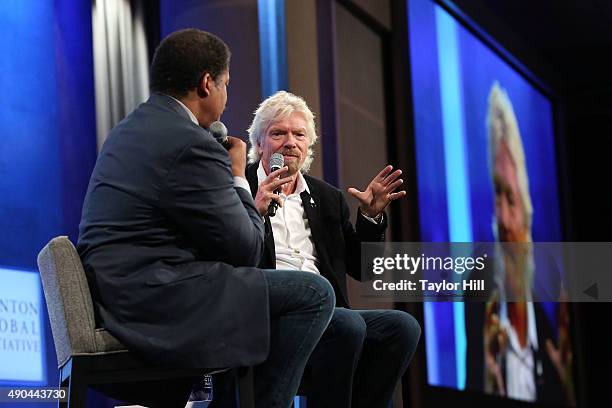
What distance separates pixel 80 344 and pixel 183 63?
658 mm

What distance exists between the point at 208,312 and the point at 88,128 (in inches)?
92.9

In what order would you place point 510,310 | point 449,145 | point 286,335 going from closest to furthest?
1. point 286,335
2. point 449,145
3. point 510,310

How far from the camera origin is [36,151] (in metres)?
3.82

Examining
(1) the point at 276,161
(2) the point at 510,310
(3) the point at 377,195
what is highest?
(1) the point at 276,161

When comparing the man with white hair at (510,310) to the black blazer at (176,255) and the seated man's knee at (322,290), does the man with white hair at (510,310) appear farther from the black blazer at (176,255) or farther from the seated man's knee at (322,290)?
the black blazer at (176,255)

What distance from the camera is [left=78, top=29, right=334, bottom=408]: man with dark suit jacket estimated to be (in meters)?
1.87

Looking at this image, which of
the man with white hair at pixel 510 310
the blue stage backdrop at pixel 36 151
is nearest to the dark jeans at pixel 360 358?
the blue stage backdrop at pixel 36 151

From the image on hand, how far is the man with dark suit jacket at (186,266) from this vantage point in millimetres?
1873

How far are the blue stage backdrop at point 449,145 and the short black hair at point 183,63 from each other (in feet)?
9.52

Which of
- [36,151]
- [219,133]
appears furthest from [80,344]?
[36,151]

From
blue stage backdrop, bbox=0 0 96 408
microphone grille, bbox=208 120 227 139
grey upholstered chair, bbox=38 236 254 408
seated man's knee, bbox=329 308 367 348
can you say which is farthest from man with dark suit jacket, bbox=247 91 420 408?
blue stage backdrop, bbox=0 0 96 408

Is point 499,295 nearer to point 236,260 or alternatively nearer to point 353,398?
point 353,398

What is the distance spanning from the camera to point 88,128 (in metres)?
4.04

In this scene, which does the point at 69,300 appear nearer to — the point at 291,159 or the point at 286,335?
the point at 286,335
